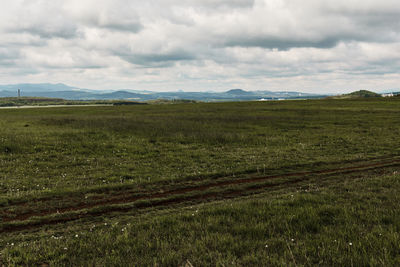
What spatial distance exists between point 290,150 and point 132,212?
17.6m

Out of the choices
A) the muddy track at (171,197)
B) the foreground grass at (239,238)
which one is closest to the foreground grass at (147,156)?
the muddy track at (171,197)

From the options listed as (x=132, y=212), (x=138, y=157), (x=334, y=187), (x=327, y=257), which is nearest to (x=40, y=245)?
(x=132, y=212)

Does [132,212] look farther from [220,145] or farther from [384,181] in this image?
[220,145]

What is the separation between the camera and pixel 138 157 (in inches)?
829

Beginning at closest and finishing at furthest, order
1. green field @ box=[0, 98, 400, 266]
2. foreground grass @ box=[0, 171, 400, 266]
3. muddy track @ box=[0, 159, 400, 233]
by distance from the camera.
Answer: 1. foreground grass @ box=[0, 171, 400, 266]
2. green field @ box=[0, 98, 400, 266]
3. muddy track @ box=[0, 159, 400, 233]

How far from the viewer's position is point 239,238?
22.7ft

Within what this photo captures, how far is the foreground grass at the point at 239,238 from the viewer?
5.95 metres

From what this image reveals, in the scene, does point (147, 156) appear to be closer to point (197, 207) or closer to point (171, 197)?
point (171, 197)

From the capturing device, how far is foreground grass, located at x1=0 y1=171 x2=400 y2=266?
19.5 feet

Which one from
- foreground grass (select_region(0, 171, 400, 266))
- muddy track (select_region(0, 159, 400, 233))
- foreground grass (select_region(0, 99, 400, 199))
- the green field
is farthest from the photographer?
foreground grass (select_region(0, 99, 400, 199))

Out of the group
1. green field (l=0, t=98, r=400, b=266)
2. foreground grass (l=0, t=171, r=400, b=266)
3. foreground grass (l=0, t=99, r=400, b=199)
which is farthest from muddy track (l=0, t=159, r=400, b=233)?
foreground grass (l=0, t=99, r=400, b=199)

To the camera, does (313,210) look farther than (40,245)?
Yes

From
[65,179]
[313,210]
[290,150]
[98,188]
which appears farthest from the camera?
[290,150]

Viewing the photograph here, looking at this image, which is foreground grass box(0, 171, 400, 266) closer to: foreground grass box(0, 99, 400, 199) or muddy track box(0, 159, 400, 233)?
muddy track box(0, 159, 400, 233)
